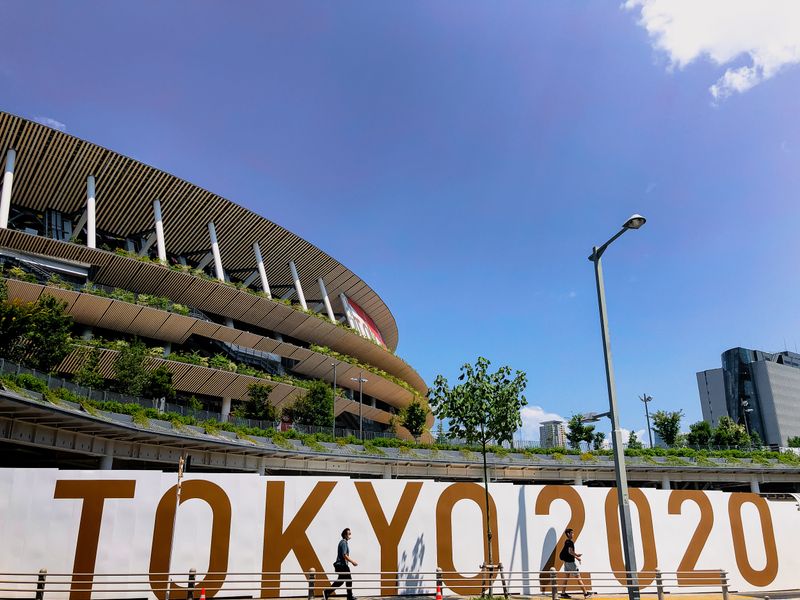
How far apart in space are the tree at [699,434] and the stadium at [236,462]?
609 cm

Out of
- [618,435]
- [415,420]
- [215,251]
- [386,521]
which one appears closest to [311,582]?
[386,521]

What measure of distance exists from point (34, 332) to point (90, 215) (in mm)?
12884

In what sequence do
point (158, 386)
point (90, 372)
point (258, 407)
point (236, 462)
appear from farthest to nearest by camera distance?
point (258, 407)
point (158, 386)
point (236, 462)
point (90, 372)

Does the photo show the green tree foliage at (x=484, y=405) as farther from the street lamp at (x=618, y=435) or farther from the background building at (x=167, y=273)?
the background building at (x=167, y=273)

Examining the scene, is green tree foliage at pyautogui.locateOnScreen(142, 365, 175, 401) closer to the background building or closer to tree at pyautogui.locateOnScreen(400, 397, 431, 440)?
the background building

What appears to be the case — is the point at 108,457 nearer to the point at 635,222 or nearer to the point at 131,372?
the point at 131,372

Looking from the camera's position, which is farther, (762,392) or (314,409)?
(762,392)

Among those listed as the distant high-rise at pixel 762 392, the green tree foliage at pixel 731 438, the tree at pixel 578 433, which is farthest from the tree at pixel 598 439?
the distant high-rise at pixel 762 392

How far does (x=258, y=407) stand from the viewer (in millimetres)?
38938

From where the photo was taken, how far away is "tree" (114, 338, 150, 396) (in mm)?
32562

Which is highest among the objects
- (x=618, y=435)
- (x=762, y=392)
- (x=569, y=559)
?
(x=762, y=392)

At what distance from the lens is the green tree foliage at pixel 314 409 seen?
41.7 meters

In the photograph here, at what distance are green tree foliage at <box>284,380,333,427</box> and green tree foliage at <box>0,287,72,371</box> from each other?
1593 cm

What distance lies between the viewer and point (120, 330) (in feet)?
128
